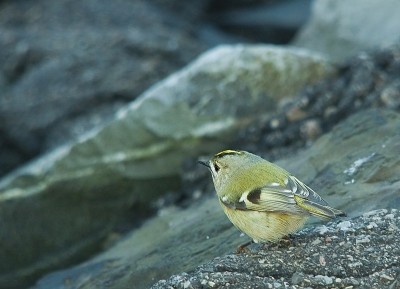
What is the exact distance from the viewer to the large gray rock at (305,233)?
15.6 ft

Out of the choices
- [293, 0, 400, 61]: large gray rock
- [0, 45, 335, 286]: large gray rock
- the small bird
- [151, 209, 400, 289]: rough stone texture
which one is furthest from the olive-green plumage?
[293, 0, 400, 61]: large gray rock

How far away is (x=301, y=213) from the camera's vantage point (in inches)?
160

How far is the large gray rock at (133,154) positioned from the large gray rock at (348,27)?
1.39 metres

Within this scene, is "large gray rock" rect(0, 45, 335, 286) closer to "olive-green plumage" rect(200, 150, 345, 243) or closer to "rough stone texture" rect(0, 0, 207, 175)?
"rough stone texture" rect(0, 0, 207, 175)

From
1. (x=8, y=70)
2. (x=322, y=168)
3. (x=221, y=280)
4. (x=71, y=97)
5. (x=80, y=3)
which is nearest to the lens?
(x=221, y=280)

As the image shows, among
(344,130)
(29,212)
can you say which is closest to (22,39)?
(29,212)

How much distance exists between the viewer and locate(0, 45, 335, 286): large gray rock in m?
7.60

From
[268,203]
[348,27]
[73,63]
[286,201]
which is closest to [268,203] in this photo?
[268,203]

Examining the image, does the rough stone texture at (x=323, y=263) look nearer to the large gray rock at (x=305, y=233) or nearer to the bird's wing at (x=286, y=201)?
the large gray rock at (x=305, y=233)

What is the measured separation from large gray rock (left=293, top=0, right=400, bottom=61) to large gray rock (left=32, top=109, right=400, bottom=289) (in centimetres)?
335

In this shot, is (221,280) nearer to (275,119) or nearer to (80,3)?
(275,119)

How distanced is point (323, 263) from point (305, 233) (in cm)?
49

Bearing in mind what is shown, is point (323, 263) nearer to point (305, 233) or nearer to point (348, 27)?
point (305, 233)

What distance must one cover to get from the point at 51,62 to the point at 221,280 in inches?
266
